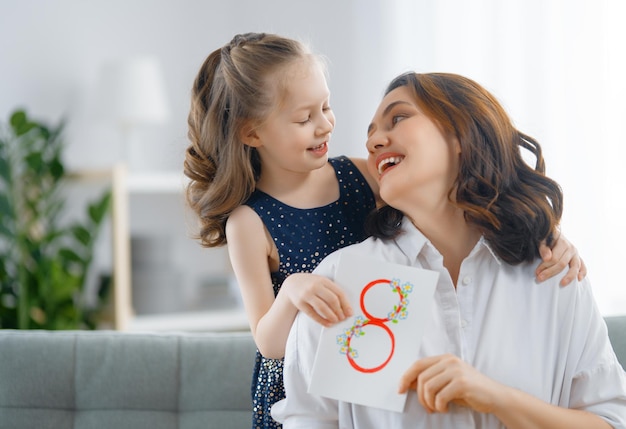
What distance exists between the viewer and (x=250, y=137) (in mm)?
1648

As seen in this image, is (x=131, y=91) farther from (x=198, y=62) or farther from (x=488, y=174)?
(x=488, y=174)

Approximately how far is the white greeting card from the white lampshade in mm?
2854

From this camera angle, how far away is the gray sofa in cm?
175

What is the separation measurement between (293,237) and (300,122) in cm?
23

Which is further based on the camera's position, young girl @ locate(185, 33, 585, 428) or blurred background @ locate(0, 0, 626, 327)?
blurred background @ locate(0, 0, 626, 327)

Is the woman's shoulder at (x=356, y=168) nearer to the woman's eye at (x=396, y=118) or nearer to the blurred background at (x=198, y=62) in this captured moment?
the woman's eye at (x=396, y=118)

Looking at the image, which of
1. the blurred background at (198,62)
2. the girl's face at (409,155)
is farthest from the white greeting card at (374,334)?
the blurred background at (198,62)

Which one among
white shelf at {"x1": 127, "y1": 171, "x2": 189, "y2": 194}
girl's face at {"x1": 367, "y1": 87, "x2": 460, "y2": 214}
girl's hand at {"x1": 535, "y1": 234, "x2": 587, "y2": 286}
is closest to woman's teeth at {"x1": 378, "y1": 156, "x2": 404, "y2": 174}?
girl's face at {"x1": 367, "y1": 87, "x2": 460, "y2": 214}

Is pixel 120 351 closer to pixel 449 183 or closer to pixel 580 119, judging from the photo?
pixel 449 183

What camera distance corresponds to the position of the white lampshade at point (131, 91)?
3922 millimetres

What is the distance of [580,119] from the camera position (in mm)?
2801

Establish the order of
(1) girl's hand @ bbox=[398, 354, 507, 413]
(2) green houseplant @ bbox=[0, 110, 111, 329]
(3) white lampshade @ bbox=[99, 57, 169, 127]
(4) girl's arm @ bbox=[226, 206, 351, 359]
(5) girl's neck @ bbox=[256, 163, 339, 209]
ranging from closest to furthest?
(1) girl's hand @ bbox=[398, 354, 507, 413] < (4) girl's arm @ bbox=[226, 206, 351, 359] < (5) girl's neck @ bbox=[256, 163, 339, 209] < (2) green houseplant @ bbox=[0, 110, 111, 329] < (3) white lampshade @ bbox=[99, 57, 169, 127]

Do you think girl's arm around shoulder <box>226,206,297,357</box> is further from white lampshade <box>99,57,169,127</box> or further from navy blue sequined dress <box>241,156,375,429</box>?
white lampshade <box>99,57,169,127</box>

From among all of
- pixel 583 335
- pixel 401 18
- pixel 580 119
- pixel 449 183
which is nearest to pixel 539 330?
pixel 583 335
